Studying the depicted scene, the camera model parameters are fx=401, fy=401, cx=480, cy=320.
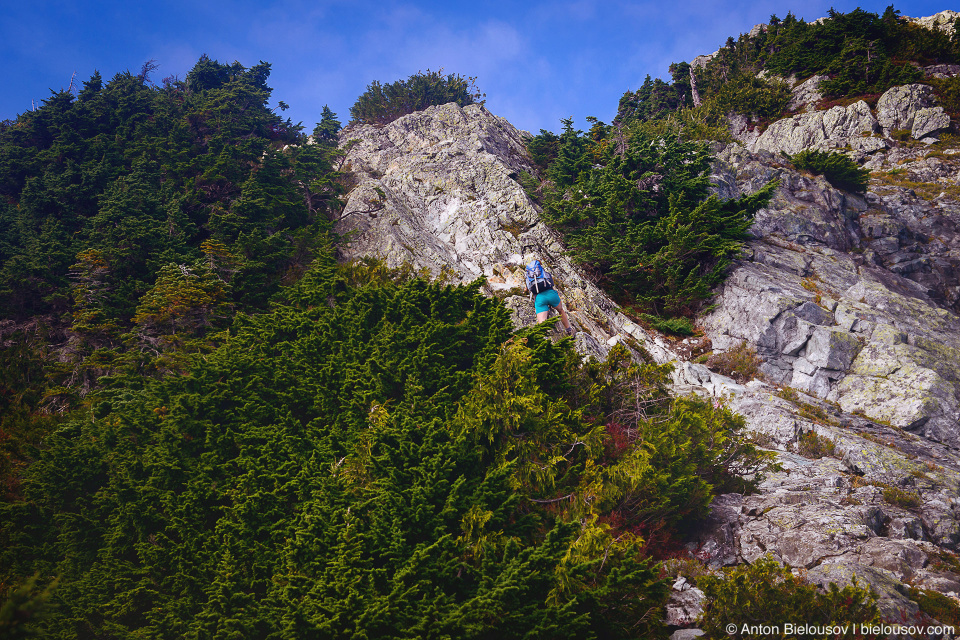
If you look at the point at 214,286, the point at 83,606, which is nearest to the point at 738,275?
the point at 214,286

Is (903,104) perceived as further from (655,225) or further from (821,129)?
(655,225)

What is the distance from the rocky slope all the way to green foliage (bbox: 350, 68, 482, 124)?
3.11 m

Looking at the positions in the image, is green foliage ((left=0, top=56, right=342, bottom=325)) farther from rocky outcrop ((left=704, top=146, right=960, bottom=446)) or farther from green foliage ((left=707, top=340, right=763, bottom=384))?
rocky outcrop ((left=704, top=146, right=960, bottom=446))

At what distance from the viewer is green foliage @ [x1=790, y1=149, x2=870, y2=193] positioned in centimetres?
2034

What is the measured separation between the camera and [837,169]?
2047 cm

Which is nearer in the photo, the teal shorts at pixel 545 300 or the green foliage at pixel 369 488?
the green foliage at pixel 369 488

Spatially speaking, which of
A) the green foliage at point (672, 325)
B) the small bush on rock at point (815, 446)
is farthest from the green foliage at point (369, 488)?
the green foliage at point (672, 325)

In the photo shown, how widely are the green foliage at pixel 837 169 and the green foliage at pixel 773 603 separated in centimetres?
2342

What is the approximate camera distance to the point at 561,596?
479 cm

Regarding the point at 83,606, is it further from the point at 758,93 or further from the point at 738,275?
the point at 758,93

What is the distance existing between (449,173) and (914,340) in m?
18.7

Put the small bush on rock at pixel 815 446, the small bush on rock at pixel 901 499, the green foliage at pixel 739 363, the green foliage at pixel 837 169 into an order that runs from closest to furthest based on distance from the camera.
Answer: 1. the small bush on rock at pixel 901 499
2. the small bush on rock at pixel 815 446
3. the green foliage at pixel 739 363
4. the green foliage at pixel 837 169

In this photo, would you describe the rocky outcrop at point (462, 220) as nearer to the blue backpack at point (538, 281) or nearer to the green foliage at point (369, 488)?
the blue backpack at point (538, 281)

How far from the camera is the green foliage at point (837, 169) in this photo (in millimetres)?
20344
